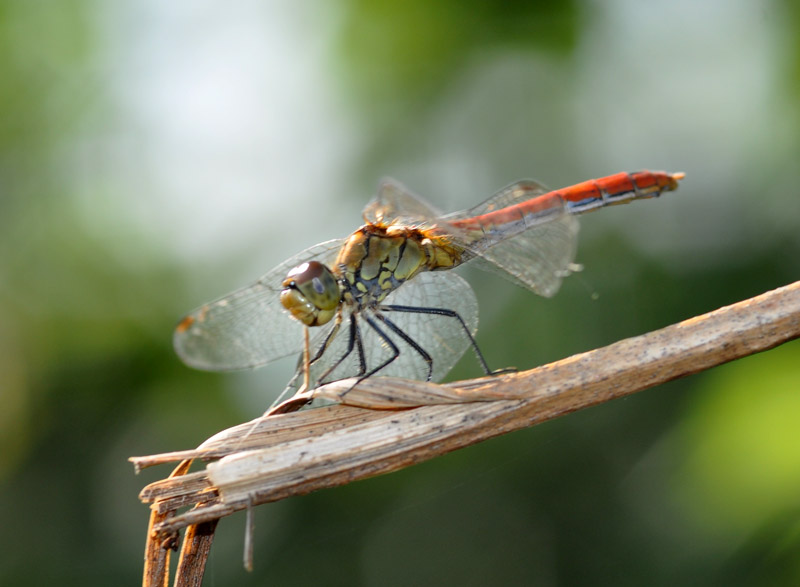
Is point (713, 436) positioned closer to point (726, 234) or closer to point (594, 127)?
point (726, 234)

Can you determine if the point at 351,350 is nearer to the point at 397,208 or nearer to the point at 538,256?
the point at 397,208

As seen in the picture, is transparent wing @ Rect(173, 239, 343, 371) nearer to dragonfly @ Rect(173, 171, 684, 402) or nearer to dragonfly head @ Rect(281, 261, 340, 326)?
dragonfly @ Rect(173, 171, 684, 402)

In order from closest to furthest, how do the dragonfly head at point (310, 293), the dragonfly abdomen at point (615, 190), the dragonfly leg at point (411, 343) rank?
the dragonfly head at point (310, 293) → the dragonfly leg at point (411, 343) → the dragonfly abdomen at point (615, 190)

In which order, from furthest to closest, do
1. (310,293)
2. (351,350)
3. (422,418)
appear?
Answer: (351,350), (310,293), (422,418)

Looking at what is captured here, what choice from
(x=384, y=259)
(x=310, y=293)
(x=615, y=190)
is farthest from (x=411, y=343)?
(x=615, y=190)

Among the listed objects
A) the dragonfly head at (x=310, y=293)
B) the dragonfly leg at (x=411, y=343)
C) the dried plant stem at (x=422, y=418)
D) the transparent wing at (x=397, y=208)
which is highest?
the transparent wing at (x=397, y=208)

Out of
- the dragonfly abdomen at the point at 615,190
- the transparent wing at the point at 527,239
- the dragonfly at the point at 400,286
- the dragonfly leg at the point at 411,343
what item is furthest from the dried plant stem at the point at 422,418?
the dragonfly abdomen at the point at 615,190

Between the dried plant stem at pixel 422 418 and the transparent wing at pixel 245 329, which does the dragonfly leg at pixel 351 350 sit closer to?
the transparent wing at pixel 245 329

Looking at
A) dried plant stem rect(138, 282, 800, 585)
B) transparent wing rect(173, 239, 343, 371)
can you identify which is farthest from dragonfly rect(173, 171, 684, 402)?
dried plant stem rect(138, 282, 800, 585)
